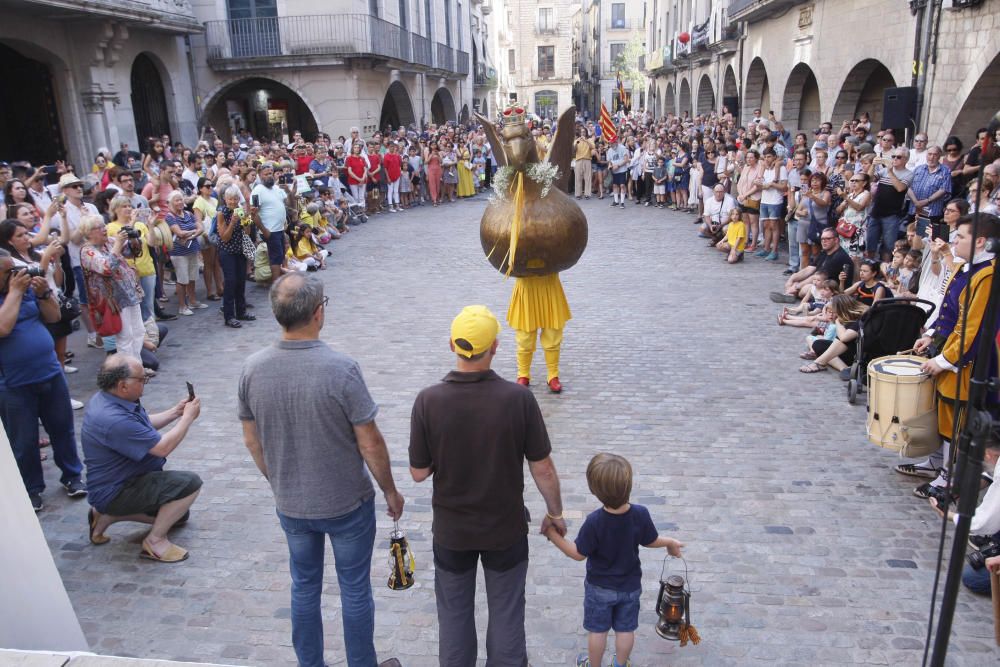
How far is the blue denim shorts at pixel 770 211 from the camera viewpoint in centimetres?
1190

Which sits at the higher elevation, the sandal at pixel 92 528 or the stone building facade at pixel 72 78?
the stone building facade at pixel 72 78

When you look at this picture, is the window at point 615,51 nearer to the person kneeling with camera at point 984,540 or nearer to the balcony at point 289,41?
the balcony at point 289,41

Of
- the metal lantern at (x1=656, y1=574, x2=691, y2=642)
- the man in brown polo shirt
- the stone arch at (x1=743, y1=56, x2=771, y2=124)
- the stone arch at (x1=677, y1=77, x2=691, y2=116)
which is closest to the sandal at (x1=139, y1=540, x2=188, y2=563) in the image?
the man in brown polo shirt

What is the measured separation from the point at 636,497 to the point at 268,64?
806 inches

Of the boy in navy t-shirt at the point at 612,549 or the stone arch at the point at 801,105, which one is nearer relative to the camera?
the boy in navy t-shirt at the point at 612,549

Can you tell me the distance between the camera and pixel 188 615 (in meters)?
3.91

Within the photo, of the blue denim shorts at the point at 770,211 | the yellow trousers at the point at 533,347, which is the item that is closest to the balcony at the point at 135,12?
the yellow trousers at the point at 533,347

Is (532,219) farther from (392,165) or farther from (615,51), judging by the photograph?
(615,51)

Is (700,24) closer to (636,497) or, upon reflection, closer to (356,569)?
(636,497)

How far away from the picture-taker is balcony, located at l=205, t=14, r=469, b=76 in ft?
69.8

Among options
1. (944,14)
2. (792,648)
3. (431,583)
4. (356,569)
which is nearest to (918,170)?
(944,14)

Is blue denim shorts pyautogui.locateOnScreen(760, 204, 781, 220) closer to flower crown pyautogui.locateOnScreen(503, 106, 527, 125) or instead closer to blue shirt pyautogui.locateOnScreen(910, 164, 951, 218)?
blue shirt pyautogui.locateOnScreen(910, 164, 951, 218)

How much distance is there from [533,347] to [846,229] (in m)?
5.35

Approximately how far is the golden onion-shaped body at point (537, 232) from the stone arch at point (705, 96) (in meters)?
29.1
